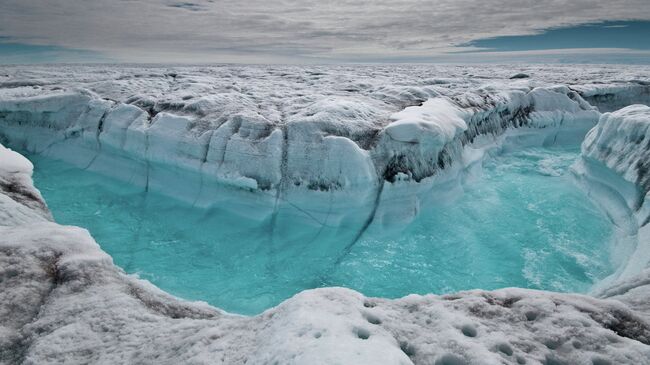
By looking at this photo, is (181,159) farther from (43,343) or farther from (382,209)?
(43,343)

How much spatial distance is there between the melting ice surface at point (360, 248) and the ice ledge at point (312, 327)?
3082mm

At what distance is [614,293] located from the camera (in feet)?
11.5

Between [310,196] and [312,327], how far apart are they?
552cm

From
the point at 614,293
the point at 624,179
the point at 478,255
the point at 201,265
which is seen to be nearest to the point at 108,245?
the point at 201,265

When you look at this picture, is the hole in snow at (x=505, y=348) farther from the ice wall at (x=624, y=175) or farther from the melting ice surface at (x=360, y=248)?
the ice wall at (x=624, y=175)

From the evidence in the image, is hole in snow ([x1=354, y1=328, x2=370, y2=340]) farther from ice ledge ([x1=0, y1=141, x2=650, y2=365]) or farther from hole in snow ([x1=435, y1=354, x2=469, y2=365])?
hole in snow ([x1=435, y1=354, x2=469, y2=365])

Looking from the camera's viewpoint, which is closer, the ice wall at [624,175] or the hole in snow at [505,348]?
the hole in snow at [505,348]

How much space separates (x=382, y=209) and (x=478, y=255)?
2.06 metres

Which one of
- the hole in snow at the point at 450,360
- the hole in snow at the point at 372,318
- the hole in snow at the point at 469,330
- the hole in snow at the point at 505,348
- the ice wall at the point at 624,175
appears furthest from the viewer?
the ice wall at the point at 624,175

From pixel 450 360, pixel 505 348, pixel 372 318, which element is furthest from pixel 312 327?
pixel 505 348

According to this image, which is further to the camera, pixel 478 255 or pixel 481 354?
pixel 478 255

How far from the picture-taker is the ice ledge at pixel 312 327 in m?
2.19

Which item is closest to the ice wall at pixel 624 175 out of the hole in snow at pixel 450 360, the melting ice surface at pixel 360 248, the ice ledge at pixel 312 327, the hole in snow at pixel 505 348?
the melting ice surface at pixel 360 248

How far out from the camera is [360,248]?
7199 mm
